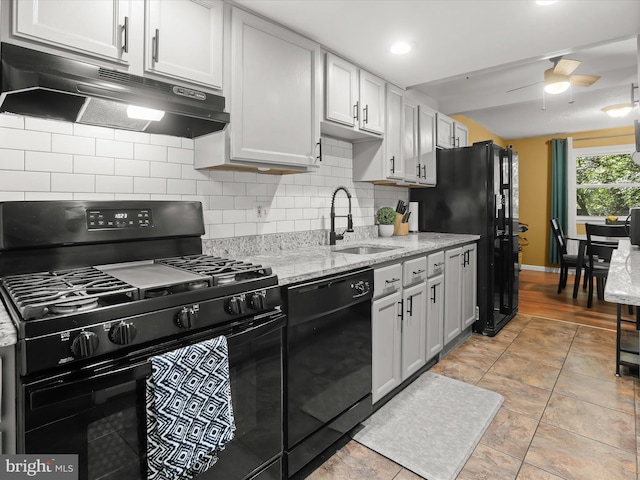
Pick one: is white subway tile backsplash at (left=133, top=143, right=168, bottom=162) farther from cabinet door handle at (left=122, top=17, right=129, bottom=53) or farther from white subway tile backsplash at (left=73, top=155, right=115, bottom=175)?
cabinet door handle at (left=122, top=17, right=129, bottom=53)

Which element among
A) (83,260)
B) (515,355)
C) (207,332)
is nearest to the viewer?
(207,332)

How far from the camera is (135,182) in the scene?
1.82 meters

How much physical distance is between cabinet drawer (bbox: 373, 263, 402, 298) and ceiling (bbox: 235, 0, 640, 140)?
1.49 metres

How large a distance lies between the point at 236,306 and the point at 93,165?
97 cm

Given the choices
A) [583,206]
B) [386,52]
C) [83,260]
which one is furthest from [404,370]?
[583,206]

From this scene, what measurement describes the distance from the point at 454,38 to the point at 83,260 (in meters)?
2.56

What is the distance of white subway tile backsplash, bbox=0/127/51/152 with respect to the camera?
1456 mm

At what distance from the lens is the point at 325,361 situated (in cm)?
183

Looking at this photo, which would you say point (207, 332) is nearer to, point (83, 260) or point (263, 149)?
point (83, 260)

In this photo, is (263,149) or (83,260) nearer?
(83,260)

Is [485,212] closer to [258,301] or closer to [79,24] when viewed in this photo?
[258,301]

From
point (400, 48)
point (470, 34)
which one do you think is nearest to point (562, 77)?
point (470, 34)

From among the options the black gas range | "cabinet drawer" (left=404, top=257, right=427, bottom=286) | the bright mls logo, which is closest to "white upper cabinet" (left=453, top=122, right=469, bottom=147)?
"cabinet drawer" (left=404, top=257, right=427, bottom=286)

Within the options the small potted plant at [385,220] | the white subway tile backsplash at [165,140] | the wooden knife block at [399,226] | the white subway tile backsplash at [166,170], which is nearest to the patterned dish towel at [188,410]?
the white subway tile backsplash at [166,170]
